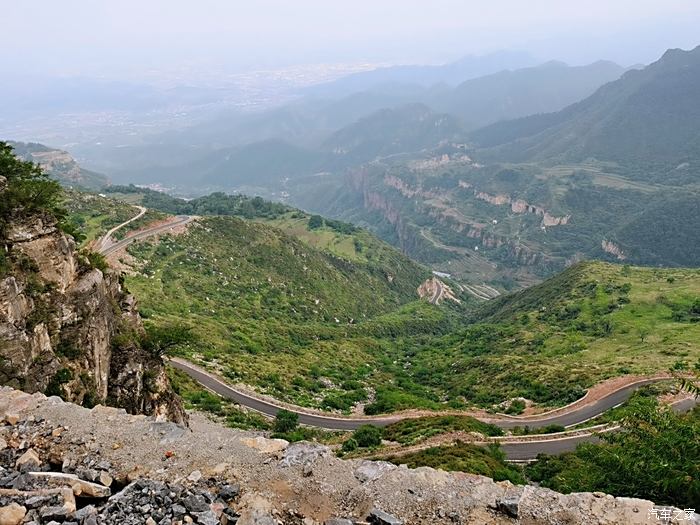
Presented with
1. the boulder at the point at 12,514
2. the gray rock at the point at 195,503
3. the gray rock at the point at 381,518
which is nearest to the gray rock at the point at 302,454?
the gray rock at the point at 381,518

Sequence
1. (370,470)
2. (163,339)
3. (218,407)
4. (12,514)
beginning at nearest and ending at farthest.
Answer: (12,514), (370,470), (163,339), (218,407)

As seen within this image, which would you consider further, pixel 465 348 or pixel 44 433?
pixel 465 348

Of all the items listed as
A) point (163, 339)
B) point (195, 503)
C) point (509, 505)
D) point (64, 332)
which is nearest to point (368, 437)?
point (163, 339)

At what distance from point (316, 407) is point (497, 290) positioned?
525ft

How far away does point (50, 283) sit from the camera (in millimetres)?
18609

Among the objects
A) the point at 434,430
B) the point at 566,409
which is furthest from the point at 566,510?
the point at 566,409

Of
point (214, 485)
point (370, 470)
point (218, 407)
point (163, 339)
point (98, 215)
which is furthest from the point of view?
point (98, 215)

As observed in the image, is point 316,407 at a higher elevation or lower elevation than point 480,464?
lower

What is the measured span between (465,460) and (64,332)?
18640mm

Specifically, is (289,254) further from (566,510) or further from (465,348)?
(566,510)

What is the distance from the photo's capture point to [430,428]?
30.0 m

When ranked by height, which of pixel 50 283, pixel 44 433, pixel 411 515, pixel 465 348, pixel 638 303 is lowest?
pixel 465 348

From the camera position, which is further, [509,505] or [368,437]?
[368,437]

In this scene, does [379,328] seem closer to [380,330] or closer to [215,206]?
[380,330]
